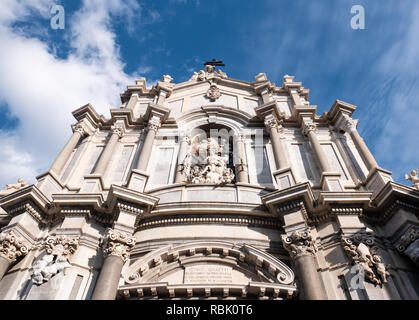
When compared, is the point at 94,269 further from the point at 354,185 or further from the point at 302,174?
the point at 354,185

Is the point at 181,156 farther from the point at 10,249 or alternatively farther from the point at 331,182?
the point at 10,249

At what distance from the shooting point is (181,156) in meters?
14.6

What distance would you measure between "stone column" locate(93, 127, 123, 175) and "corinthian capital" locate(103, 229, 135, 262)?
4.20 m

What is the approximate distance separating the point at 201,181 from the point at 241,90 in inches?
322

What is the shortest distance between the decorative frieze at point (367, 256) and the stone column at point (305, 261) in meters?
0.95

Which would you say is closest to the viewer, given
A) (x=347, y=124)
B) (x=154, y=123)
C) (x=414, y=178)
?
(x=414, y=178)

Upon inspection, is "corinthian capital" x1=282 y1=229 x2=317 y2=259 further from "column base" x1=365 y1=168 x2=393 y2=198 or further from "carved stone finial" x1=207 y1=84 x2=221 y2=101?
"carved stone finial" x1=207 y1=84 x2=221 y2=101

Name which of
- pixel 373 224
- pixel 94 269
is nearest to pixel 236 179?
pixel 373 224

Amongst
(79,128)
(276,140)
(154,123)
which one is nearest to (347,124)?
(276,140)

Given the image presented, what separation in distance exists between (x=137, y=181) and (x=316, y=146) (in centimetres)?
731

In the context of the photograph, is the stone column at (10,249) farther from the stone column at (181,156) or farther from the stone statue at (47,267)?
the stone column at (181,156)

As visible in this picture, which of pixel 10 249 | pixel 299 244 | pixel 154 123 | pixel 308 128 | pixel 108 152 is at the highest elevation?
pixel 154 123

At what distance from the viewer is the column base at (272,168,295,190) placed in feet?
36.7

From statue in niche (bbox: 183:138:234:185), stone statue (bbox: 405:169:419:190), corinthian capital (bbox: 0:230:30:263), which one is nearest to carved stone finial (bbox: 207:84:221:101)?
statue in niche (bbox: 183:138:234:185)
